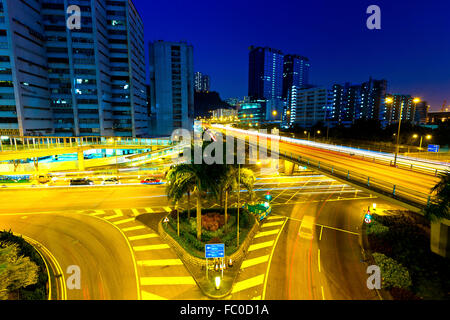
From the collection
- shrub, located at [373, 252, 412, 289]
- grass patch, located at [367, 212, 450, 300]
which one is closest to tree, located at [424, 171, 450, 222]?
grass patch, located at [367, 212, 450, 300]

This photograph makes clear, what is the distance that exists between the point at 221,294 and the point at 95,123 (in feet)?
257

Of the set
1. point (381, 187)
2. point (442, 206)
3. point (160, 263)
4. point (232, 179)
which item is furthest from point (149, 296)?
point (381, 187)

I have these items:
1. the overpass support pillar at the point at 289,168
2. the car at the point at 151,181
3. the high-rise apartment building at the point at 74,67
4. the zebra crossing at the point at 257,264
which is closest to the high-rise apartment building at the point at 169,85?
the high-rise apartment building at the point at 74,67

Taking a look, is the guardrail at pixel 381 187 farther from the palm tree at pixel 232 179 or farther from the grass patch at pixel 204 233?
the grass patch at pixel 204 233

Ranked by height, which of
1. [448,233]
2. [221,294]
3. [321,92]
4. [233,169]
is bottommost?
[221,294]

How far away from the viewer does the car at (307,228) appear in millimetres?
22922

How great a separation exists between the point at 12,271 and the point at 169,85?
111034mm

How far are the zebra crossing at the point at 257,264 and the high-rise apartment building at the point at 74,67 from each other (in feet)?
239

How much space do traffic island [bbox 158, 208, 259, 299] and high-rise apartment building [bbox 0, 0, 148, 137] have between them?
2623 inches

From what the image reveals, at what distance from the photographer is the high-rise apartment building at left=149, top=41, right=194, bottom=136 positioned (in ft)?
368

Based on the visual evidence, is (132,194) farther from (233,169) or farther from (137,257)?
(233,169)

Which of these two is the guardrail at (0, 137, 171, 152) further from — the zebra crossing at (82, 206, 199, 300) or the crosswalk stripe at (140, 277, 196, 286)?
the crosswalk stripe at (140, 277, 196, 286)
